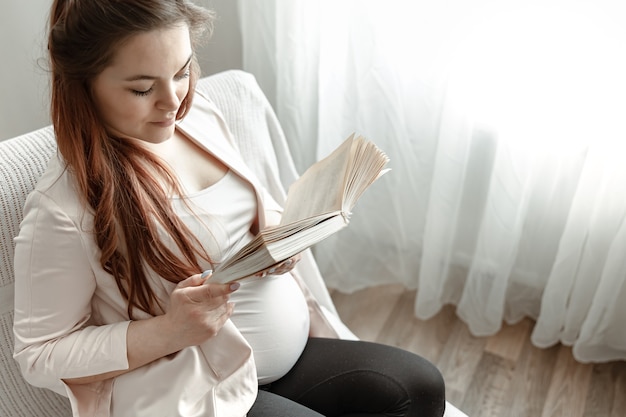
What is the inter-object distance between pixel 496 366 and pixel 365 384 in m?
0.73

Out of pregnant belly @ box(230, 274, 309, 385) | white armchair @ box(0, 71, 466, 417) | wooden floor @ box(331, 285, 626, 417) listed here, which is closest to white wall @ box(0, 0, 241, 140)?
white armchair @ box(0, 71, 466, 417)

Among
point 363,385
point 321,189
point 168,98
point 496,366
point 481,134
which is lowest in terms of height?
point 496,366

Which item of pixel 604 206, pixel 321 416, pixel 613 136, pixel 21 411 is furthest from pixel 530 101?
pixel 21 411

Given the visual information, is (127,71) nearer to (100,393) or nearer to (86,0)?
(86,0)

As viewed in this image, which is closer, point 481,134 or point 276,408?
point 276,408

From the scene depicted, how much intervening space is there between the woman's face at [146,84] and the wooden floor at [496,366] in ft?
3.48

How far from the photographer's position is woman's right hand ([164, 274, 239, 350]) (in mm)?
842

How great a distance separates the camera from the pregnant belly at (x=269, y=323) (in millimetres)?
1024

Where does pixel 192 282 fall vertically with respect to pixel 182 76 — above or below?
below

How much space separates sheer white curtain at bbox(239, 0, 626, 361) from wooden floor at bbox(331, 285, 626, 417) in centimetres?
6

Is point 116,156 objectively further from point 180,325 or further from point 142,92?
point 180,325

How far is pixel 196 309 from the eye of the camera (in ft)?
2.81

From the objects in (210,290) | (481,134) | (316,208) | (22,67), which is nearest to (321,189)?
(316,208)

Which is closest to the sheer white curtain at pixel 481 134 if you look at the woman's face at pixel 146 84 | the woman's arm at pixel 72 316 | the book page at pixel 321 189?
the book page at pixel 321 189
